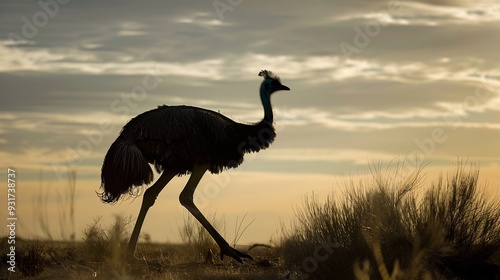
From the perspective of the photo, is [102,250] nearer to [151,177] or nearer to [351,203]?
[151,177]

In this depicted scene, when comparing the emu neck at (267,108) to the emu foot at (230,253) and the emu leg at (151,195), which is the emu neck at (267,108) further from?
the emu foot at (230,253)

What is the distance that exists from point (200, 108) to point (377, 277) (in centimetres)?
473

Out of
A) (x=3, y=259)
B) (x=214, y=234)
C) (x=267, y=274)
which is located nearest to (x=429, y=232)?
(x=267, y=274)

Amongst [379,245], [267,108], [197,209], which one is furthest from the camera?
[267,108]

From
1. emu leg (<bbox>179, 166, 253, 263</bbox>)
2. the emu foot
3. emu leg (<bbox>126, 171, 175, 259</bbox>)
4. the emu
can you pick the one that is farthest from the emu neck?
the emu foot

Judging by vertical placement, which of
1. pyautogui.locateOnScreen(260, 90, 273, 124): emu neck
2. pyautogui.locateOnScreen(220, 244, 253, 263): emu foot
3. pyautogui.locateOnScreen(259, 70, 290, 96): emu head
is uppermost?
pyautogui.locateOnScreen(259, 70, 290, 96): emu head

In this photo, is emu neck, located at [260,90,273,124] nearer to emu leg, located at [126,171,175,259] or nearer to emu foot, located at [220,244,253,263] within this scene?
emu leg, located at [126,171,175,259]

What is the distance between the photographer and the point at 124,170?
13719 millimetres

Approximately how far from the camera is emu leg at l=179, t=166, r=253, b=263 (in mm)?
13945

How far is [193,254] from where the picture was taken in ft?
49.9

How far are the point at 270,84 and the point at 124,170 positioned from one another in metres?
2.95

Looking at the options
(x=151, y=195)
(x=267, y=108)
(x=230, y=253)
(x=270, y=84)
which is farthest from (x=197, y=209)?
(x=270, y=84)

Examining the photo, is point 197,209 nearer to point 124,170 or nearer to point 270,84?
point 124,170

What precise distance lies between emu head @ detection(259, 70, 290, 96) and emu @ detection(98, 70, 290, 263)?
2.74 feet
